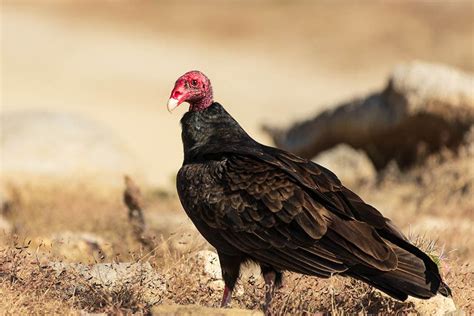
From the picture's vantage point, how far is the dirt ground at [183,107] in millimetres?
6078

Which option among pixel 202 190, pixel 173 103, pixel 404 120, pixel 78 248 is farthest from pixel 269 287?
pixel 404 120

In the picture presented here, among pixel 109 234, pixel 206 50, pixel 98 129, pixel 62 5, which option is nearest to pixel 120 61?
pixel 206 50

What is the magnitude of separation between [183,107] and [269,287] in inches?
885

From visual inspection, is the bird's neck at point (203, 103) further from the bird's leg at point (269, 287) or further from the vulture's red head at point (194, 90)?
the bird's leg at point (269, 287)

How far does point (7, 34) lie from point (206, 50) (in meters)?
7.37

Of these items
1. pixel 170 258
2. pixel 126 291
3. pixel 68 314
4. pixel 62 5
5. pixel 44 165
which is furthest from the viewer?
pixel 62 5

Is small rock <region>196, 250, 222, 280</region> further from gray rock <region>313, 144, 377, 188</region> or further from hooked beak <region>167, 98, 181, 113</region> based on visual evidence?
gray rock <region>313, 144, 377, 188</region>

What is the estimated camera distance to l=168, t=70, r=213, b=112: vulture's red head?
658cm

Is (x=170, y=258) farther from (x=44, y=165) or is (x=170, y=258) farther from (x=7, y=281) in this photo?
(x=44, y=165)

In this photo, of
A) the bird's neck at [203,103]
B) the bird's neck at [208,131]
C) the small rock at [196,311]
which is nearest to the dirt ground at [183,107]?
the small rock at [196,311]

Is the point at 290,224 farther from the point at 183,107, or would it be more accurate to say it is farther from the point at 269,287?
the point at 183,107

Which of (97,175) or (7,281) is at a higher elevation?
(7,281)

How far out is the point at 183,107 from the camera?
91.8 ft

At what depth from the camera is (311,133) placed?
14.4m
